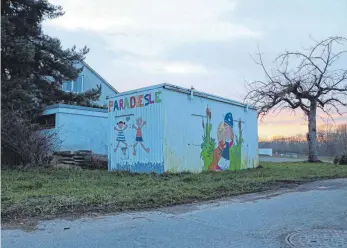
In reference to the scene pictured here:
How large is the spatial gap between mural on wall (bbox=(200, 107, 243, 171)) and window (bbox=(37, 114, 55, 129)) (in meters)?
8.63

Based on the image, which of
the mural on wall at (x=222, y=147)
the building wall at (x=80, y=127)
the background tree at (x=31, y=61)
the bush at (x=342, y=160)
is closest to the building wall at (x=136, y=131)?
the mural on wall at (x=222, y=147)

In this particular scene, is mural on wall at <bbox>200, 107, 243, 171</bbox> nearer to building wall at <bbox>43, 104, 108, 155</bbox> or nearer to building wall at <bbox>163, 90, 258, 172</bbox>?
building wall at <bbox>163, 90, 258, 172</bbox>

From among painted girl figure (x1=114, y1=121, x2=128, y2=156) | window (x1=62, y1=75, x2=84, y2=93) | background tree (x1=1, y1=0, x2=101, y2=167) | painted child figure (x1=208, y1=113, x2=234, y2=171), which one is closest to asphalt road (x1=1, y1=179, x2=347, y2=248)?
painted girl figure (x1=114, y1=121, x2=128, y2=156)

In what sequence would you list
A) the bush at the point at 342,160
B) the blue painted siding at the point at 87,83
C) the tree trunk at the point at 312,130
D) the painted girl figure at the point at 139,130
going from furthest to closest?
the blue painted siding at the point at 87,83
the tree trunk at the point at 312,130
the bush at the point at 342,160
the painted girl figure at the point at 139,130

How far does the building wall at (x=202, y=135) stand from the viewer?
14.8 m

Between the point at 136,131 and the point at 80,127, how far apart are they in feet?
18.9

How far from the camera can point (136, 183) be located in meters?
11.4

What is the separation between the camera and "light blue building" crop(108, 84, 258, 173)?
1464 cm

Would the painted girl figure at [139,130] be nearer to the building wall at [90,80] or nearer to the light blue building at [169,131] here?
the light blue building at [169,131]

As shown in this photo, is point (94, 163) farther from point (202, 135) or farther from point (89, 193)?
point (89, 193)

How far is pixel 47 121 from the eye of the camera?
20578 millimetres

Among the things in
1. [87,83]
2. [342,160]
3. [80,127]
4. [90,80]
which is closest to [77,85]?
[87,83]

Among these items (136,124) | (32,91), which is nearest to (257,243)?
(136,124)

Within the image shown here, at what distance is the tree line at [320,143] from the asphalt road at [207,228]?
35278mm
